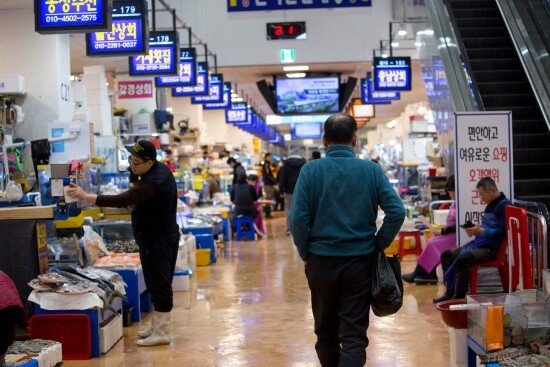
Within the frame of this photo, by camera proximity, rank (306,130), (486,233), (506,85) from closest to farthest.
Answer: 1. (486,233)
2. (506,85)
3. (306,130)

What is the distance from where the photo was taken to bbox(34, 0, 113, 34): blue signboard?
8875 millimetres

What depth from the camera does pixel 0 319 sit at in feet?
13.9

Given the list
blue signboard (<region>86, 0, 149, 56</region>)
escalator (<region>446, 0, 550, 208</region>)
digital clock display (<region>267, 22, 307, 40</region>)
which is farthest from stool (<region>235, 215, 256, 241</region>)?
blue signboard (<region>86, 0, 149, 56</region>)

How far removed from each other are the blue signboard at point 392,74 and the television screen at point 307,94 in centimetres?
568

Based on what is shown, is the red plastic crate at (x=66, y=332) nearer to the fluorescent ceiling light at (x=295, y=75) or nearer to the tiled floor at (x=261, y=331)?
the tiled floor at (x=261, y=331)

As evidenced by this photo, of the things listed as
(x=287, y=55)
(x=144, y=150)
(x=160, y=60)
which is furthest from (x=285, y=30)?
(x=144, y=150)

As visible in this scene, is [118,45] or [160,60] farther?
[160,60]

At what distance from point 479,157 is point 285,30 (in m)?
12.3

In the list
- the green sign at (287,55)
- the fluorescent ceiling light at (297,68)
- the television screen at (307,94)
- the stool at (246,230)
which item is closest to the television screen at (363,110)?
the television screen at (307,94)

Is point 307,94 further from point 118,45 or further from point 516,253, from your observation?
point 516,253

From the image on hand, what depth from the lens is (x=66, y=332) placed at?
7.43 metres

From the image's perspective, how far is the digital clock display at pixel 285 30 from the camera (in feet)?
66.4

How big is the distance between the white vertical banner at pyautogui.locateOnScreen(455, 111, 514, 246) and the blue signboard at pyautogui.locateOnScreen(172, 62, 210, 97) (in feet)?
30.8

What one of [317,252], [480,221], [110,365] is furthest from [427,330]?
[317,252]
